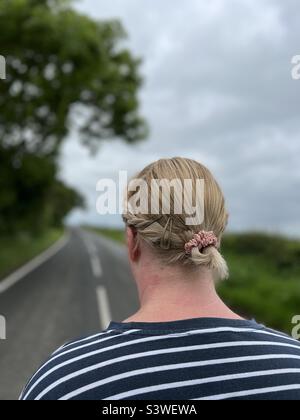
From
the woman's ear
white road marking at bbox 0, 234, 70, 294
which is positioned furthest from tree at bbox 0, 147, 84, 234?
the woman's ear

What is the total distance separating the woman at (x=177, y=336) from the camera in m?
1.38

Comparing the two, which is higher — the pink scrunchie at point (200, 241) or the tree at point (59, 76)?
the tree at point (59, 76)

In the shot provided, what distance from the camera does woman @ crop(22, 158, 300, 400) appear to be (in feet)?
4.51

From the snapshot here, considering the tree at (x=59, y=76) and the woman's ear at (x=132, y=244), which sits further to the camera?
the tree at (x=59, y=76)

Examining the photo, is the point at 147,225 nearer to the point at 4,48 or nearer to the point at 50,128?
the point at 4,48

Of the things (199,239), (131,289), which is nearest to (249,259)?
(131,289)

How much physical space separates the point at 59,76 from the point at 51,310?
13604 millimetres

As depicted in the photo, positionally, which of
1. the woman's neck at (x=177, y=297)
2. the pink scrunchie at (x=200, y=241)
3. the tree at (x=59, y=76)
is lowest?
the woman's neck at (x=177, y=297)

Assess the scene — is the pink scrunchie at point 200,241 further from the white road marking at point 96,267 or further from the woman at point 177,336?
the white road marking at point 96,267

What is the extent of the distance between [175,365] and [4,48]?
19.5 m

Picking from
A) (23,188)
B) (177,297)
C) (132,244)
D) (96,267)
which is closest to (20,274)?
(96,267)

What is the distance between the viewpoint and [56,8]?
63.4 ft

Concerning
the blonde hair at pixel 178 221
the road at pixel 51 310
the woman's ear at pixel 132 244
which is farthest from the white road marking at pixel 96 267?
the blonde hair at pixel 178 221

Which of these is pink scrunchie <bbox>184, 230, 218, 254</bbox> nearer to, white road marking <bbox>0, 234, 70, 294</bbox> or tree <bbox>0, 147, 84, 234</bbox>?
white road marking <bbox>0, 234, 70, 294</bbox>
